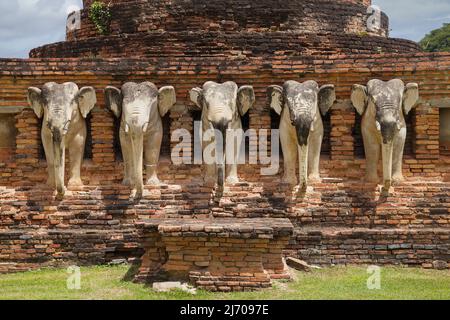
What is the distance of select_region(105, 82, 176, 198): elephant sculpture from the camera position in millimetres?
9992

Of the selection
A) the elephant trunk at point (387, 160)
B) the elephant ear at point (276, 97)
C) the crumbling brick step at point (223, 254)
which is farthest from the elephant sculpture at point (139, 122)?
the elephant trunk at point (387, 160)

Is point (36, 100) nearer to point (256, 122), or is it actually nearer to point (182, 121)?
point (182, 121)

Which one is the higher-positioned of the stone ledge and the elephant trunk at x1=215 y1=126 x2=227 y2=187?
the elephant trunk at x1=215 y1=126 x2=227 y2=187

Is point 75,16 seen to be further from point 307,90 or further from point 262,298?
point 262,298

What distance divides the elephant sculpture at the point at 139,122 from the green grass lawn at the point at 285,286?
1.46m

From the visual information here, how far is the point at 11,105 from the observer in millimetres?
10461

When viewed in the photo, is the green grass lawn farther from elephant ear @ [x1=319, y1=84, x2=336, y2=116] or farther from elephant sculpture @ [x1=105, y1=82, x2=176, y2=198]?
elephant ear @ [x1=319, y1=84, x2=336, y2=116]

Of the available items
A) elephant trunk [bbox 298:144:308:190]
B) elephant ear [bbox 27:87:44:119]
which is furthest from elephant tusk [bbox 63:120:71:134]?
elephant trunk [bbox 298:144:308:190]

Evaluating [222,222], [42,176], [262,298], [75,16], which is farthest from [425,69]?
[75,16]

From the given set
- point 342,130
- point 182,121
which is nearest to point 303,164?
point 342,130

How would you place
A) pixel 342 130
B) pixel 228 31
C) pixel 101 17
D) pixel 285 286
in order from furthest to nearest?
1. pixel 101 17
2. pixel 228 31
3. pixel 342 130
4. pixel 285 286

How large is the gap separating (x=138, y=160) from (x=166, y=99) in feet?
3.18

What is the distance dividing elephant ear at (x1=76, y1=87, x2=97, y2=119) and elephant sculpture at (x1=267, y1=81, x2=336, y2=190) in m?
2.51

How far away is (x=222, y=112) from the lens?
990 centimetres
